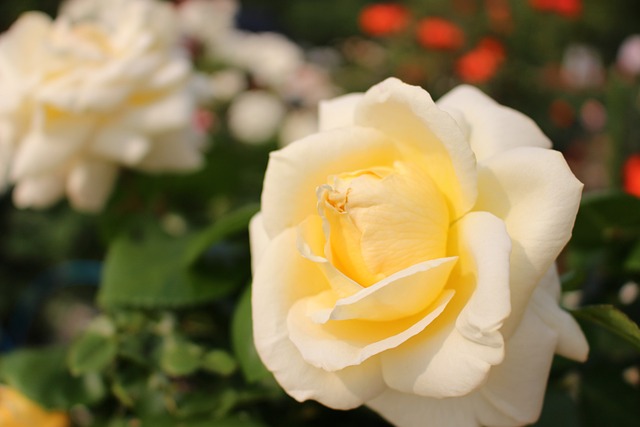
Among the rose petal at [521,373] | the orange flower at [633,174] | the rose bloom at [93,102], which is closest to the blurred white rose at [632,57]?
the orange flower at [633,174]

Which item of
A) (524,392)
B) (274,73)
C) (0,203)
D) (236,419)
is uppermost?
(524,392)

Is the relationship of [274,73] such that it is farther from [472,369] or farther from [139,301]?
[472,369]

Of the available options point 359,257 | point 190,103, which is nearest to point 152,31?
point 190,103

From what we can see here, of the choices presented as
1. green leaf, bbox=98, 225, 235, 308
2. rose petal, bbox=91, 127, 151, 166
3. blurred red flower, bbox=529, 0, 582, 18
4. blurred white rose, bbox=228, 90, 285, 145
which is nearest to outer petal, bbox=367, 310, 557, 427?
green leaf, bbox=98, 225, 235, 308

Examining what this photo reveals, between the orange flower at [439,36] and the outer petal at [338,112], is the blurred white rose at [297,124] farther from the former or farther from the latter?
the outer petal at [338,112]

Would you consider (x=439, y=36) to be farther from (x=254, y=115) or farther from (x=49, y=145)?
(x=49, y=145)
